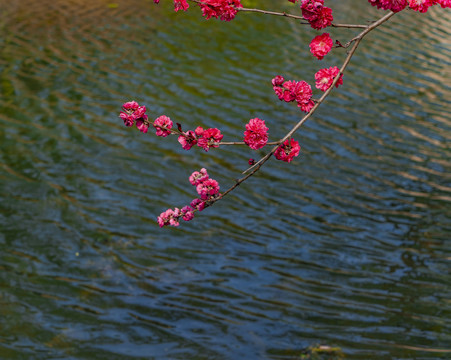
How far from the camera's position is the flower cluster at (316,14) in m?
3.43

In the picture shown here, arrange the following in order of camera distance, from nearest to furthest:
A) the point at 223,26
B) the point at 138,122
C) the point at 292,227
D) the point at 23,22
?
the point at 138,122
the point at 292,227
the point at 23,22
the point at 223,26

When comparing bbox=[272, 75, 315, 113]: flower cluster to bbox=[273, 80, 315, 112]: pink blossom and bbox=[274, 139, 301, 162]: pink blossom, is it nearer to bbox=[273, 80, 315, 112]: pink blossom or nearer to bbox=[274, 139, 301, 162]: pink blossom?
bbox=[273, 80, 315, 112]: pink blossom

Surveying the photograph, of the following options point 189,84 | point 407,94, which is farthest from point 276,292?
point 407,94

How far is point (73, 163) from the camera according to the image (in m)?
9.48

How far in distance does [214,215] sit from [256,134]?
193 inches

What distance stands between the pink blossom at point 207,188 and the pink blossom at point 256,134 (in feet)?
1.18

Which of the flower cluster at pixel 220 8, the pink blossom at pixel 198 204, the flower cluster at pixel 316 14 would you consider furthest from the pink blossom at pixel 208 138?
the flower cluster at pixel 316 14

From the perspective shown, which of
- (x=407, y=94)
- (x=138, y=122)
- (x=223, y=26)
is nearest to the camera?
(x=138, y=122)

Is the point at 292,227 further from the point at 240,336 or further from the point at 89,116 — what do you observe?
the point at 89,116

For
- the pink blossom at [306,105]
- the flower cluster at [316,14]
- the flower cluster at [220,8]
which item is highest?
the flower cluster at [220,8]

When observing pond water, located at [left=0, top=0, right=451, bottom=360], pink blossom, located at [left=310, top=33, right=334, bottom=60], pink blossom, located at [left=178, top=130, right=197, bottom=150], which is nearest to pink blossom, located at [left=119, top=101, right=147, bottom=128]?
pink blossom, located at [left=178, top=130, right=197, bottom=150]

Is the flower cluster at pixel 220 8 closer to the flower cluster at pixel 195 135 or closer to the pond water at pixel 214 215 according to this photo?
the flower cluster at pixel 195 135

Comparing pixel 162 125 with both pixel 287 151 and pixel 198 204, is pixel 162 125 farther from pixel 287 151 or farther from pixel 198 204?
pixel 287 151

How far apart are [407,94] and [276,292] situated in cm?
881
